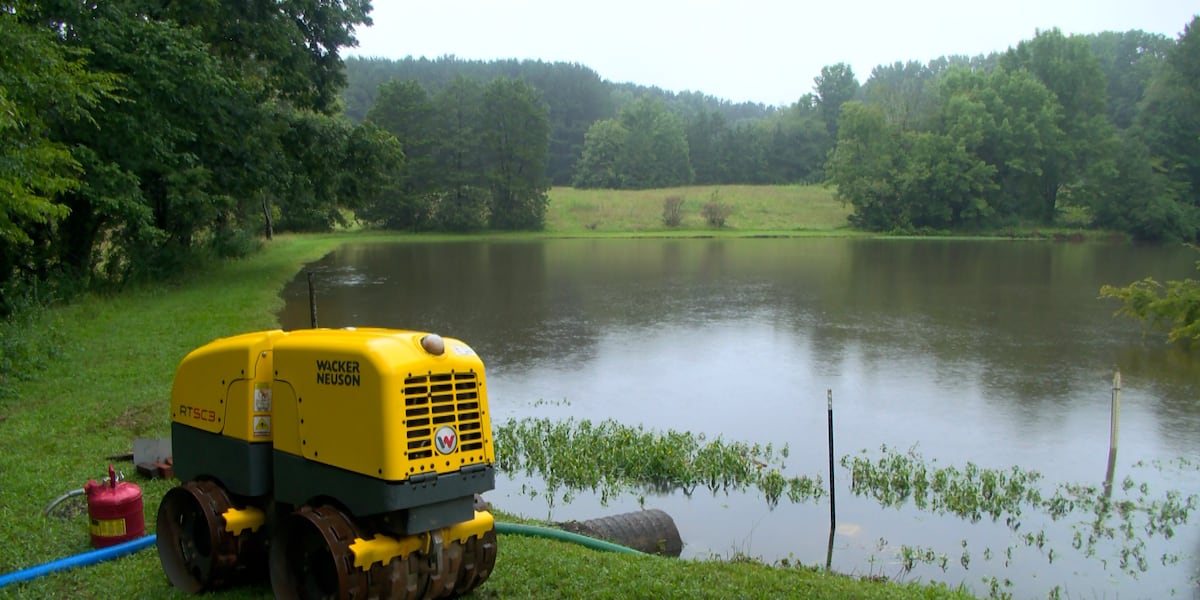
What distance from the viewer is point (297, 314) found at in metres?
17.4

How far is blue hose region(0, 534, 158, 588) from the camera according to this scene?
4500 mm

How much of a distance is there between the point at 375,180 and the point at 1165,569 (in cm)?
2173

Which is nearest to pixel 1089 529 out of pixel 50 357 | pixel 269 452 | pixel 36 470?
pixel 269 452

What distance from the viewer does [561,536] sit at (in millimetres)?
5418

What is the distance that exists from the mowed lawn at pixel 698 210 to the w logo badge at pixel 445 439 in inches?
2008

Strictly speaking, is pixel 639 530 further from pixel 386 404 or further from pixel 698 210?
pixel 698 210

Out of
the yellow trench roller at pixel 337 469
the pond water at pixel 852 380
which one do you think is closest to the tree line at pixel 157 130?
the pond water at pixel 852 380

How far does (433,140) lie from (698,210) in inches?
701

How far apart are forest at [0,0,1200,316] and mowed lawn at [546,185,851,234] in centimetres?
229

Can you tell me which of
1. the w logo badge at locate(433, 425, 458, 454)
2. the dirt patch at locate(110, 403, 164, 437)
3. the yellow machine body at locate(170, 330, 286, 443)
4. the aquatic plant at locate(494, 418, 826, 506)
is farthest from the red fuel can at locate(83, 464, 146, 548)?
the aquatic plant at locate(494, 418, 826, 506)

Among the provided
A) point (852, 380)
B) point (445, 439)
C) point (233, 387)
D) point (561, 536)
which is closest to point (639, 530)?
point (561, 536)

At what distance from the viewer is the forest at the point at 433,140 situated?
16219 mm

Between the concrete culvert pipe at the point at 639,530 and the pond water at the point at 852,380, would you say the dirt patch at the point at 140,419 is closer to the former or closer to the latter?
the pond water at the point at 852,380

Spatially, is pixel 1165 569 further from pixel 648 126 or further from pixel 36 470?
pixel 648 126
